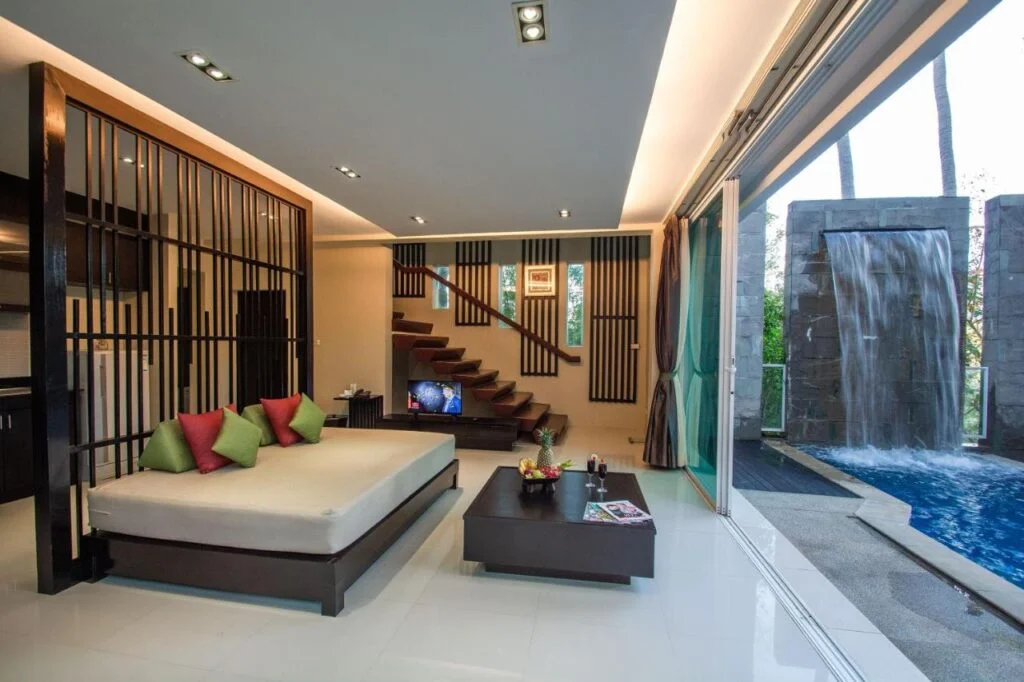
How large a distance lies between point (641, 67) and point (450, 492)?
11.2 feet

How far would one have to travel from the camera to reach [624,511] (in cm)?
250

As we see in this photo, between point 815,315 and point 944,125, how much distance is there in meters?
2.89

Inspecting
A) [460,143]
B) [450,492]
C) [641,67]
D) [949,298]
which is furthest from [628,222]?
[949,298]

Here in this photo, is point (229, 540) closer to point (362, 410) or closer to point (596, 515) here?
point (596, 515)

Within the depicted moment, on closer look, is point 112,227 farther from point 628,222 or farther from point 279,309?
point 628,222

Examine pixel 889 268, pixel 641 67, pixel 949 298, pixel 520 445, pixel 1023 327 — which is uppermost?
pixel 641 67

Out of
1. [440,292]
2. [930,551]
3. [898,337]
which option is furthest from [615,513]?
[898,337]

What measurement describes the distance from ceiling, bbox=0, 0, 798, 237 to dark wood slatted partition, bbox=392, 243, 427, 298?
3.70m

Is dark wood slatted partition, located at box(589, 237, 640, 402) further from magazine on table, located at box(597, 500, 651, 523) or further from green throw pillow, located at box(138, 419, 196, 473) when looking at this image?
green throw pillow, located at box(138, 419, 196, 473)

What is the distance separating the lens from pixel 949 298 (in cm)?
566

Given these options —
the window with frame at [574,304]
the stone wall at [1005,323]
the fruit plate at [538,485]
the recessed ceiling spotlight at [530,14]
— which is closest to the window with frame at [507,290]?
the window with frame at [574,304]

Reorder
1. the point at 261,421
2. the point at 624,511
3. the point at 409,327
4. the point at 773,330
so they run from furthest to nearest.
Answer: the point at 409,327 → the point at 773,330 → the point at 261,421 → the point at 624,511

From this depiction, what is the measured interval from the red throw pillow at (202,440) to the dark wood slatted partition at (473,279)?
15.6 feet

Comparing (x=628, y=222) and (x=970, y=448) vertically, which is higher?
(x=628, y=222)
